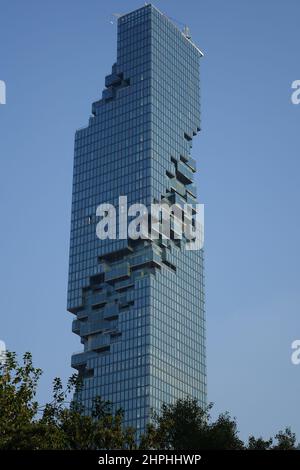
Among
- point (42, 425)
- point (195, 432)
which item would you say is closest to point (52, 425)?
point (42, 425)

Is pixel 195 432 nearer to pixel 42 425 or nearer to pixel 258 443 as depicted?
pixel 258 443

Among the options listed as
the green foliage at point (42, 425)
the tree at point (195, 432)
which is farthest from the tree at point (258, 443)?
the green foliage at point (42, 425)

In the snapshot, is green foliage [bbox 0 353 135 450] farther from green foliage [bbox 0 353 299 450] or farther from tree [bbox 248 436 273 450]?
tree [bbox 248 436 273 450]

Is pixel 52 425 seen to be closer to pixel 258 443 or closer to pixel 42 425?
pixel 42 425

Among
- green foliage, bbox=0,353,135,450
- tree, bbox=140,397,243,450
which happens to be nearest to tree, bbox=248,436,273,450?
tree, bbox=140,397,243,450

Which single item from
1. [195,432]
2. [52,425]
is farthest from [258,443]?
[52,425]

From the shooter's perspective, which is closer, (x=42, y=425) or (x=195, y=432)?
(x=42, y=425)

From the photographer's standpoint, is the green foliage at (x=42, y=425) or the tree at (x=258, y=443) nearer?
the green foliage at (x=42, y=425)

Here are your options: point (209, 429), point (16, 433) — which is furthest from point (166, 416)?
point (16, 433)

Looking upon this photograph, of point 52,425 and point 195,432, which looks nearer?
point 52,425

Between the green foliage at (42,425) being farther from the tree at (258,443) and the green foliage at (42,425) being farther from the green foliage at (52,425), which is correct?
the tree at (258,443)
